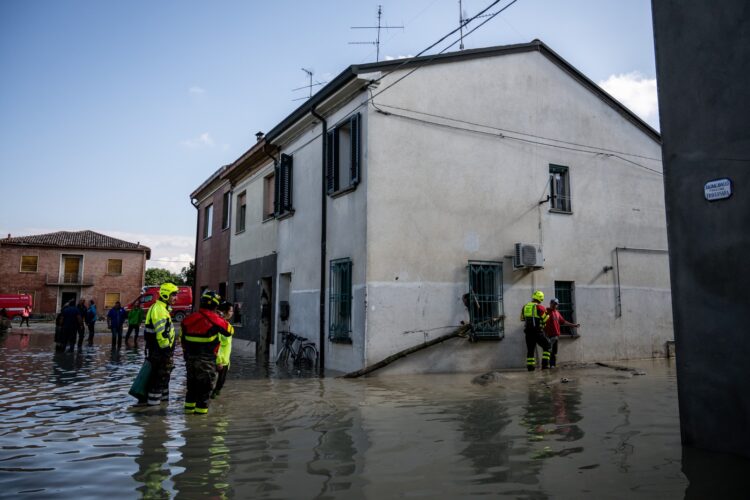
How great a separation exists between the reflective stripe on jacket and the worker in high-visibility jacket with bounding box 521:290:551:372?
7.30 m

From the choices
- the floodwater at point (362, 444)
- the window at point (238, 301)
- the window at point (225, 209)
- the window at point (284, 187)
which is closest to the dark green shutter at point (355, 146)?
the window at point (284, 187)

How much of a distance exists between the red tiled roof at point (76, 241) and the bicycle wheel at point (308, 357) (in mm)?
41291

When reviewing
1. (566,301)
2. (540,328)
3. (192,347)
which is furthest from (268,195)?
(192,347)

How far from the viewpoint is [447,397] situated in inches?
335

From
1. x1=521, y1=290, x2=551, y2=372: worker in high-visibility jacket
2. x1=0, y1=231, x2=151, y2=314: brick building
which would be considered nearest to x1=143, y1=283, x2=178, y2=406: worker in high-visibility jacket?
x1=521, y1=290, x2=551, y2=372: worker in high-visibility jacket

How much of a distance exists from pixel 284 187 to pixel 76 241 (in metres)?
41.0

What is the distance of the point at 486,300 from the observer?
40.7 ft

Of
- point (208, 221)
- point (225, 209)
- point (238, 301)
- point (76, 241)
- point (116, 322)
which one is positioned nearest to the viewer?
point (116, 322)

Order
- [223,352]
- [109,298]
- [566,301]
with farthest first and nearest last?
[109,298] → [566,301] → [223,352]

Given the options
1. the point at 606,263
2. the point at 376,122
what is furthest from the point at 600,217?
the point at 376,122

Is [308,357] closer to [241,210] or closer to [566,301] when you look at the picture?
[566,301]

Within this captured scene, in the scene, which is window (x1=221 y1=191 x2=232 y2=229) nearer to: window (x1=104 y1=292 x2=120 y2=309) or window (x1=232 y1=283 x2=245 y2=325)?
window (x1=232 y1=283 x2=245 y2=325)

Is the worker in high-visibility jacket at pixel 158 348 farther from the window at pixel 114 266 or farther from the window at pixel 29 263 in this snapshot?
the window at pixel 29 263

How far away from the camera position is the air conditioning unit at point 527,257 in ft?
40.8
